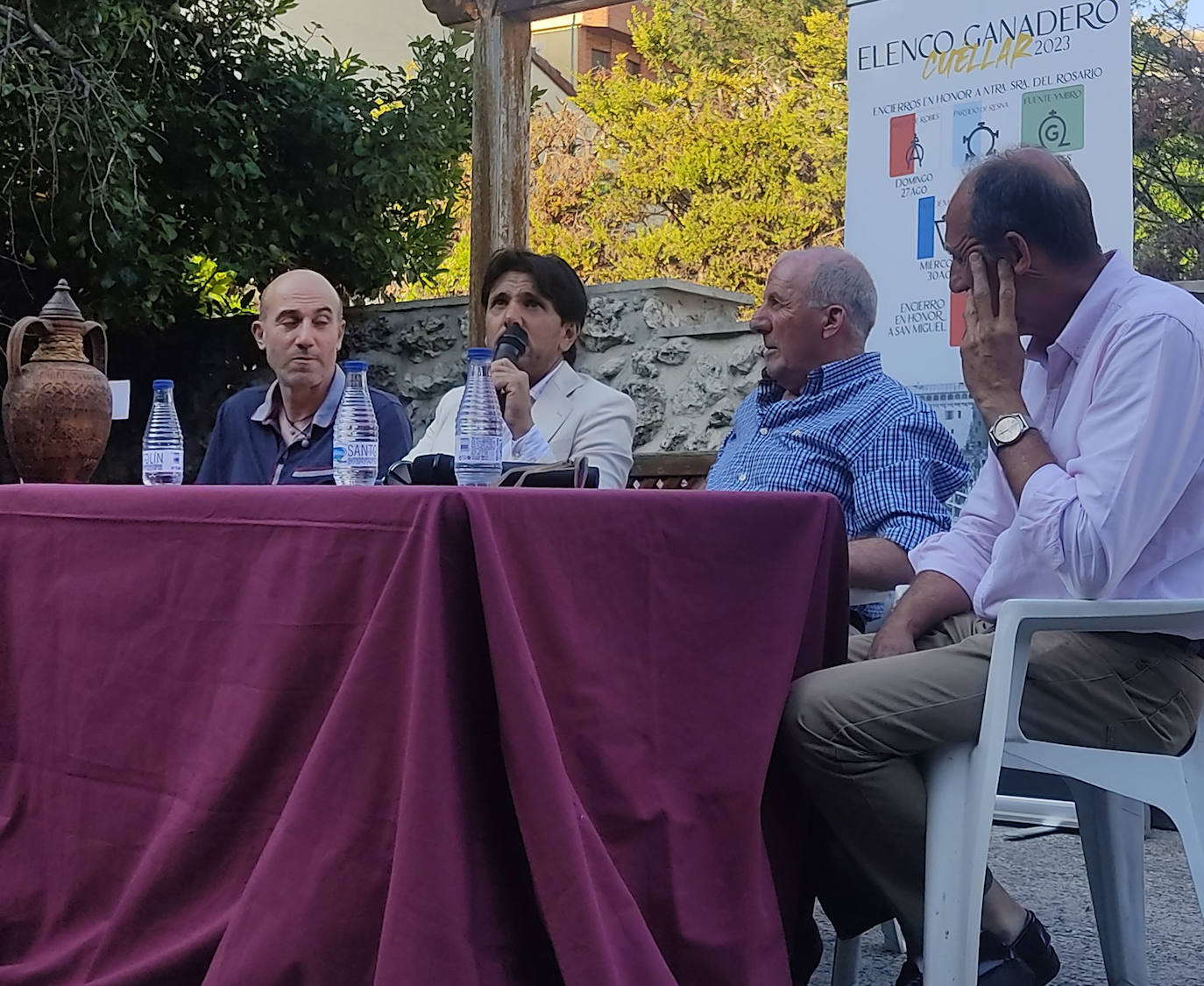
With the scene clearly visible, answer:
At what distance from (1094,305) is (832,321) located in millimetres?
796

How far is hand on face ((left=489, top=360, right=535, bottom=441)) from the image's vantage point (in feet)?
7.84

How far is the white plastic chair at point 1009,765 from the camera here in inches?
56.5

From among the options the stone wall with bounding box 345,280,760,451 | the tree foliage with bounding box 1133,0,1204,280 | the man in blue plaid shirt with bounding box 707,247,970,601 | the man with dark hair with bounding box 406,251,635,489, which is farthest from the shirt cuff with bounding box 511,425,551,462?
the tree foliage with bounding box 1133,0,1204,280

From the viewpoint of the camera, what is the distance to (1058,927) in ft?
7.38

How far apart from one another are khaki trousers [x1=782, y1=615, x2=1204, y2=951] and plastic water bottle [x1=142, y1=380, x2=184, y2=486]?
118 cm

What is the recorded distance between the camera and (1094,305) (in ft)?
5.44

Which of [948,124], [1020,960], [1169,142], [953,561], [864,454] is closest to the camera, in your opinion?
[1020,960]

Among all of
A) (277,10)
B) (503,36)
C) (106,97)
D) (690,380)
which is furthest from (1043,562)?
(277,10)

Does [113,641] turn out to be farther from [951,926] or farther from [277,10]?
[277,10]

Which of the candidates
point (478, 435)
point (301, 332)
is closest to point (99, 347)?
point (301, 332)

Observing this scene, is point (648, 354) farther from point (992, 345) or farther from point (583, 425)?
point (992, 345)

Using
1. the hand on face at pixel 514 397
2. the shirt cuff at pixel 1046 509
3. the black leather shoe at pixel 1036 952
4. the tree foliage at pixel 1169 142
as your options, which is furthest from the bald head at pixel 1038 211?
the tree foliage at pixel 1169 142

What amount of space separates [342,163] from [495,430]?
13.8ft

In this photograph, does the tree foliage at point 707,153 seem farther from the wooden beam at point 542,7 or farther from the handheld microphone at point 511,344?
the handheld microphone at point 511,344
